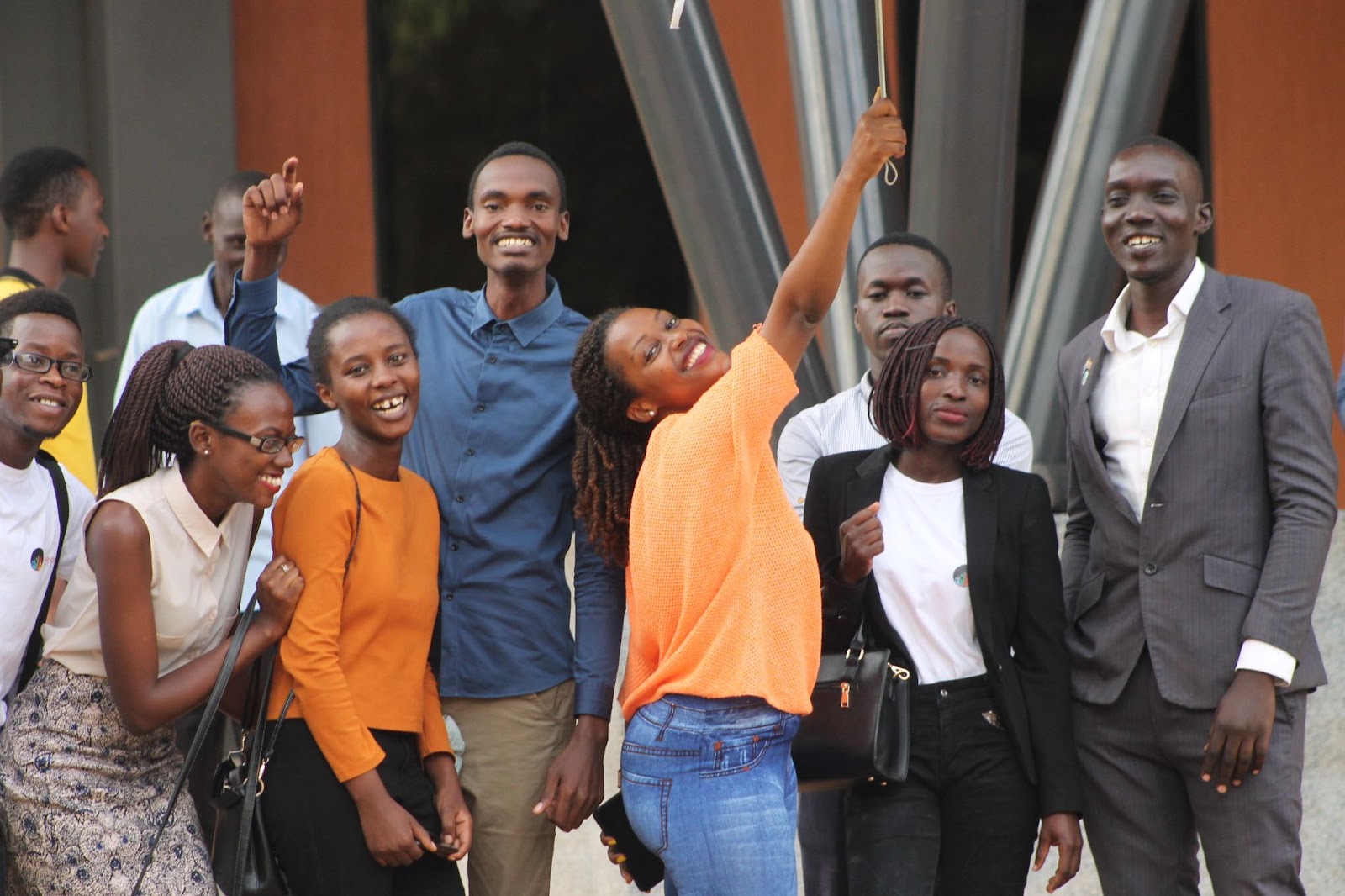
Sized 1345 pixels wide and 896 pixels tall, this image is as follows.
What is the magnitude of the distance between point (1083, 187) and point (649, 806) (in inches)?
127

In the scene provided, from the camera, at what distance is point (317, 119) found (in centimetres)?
941

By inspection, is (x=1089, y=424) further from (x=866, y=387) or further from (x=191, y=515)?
(x=191, y=515)

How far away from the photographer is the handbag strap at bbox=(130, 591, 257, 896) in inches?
131

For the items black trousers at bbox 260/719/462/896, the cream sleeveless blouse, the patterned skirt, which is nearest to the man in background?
the cream sleeveless blouse

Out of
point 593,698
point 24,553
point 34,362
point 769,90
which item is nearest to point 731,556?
point 593,698

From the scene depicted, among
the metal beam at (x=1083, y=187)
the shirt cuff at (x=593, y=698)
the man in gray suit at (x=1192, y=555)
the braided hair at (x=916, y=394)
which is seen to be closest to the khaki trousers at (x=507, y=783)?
the shirt cuff at (x=593, y=698)

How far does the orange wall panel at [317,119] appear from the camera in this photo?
9320 millimetres

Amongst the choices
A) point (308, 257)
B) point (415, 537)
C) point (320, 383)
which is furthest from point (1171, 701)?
point (308, 257)

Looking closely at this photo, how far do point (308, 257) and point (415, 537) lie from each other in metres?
6.02

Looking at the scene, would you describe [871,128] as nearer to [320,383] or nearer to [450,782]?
[320,383]

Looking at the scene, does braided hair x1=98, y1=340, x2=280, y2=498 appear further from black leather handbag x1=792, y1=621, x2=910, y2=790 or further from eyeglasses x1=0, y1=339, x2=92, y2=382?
black leather handbag x1=792, y1=621, x2=910, y2=790

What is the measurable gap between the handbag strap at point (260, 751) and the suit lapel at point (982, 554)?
4.47ft

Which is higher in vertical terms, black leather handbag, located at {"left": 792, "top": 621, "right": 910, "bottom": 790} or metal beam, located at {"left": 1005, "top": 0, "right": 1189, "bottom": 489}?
metal beam, located at {"left": 1005, "top": 0, "right": 1189, "bottom": 489}

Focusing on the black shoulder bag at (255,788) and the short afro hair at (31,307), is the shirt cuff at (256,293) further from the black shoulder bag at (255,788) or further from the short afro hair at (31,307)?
the black shoulder bag at (255,788)
